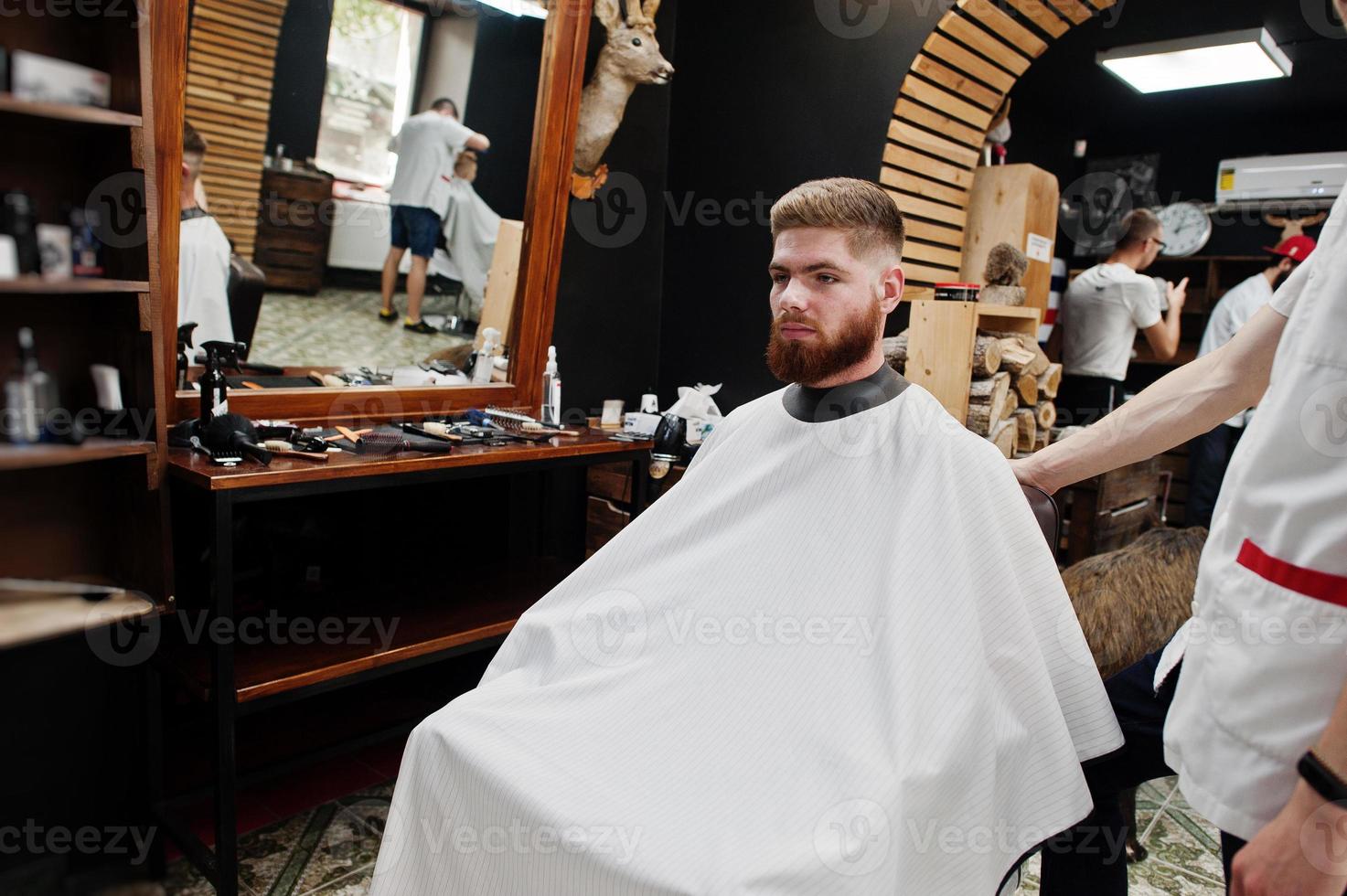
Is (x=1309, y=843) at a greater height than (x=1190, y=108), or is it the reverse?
(x=1190, y=108)

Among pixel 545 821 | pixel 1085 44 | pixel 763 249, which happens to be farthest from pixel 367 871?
pixel 1085 44

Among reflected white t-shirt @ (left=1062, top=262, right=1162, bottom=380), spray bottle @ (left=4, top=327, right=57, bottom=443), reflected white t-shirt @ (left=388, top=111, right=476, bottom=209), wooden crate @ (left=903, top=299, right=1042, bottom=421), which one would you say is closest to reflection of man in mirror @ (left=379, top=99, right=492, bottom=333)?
reflected white t-shirt @ (left=388, top=111, right=476, bottom=209)

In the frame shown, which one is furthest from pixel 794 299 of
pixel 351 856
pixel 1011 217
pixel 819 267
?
pixel 1011 217

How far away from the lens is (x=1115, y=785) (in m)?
1.48

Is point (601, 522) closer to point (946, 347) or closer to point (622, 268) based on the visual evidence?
point (622, 268)

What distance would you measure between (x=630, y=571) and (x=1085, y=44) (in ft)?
15.8

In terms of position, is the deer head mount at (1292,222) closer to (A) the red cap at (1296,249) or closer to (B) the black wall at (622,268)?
(A) the red cap at (1296,249)

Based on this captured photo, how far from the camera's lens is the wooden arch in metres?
3.24

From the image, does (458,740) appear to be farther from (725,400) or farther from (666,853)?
(725,400)

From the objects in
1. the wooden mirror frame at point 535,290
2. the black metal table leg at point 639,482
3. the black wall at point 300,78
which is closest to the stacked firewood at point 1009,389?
the black metal table leg at point 639,482

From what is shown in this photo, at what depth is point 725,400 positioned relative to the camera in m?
3.86

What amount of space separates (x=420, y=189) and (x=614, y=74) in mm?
990

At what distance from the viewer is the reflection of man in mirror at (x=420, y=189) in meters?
2.70

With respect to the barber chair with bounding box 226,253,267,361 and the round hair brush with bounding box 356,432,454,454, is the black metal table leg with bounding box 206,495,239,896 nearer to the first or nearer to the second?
the round hair brush with bounding box 356,432,454,454
